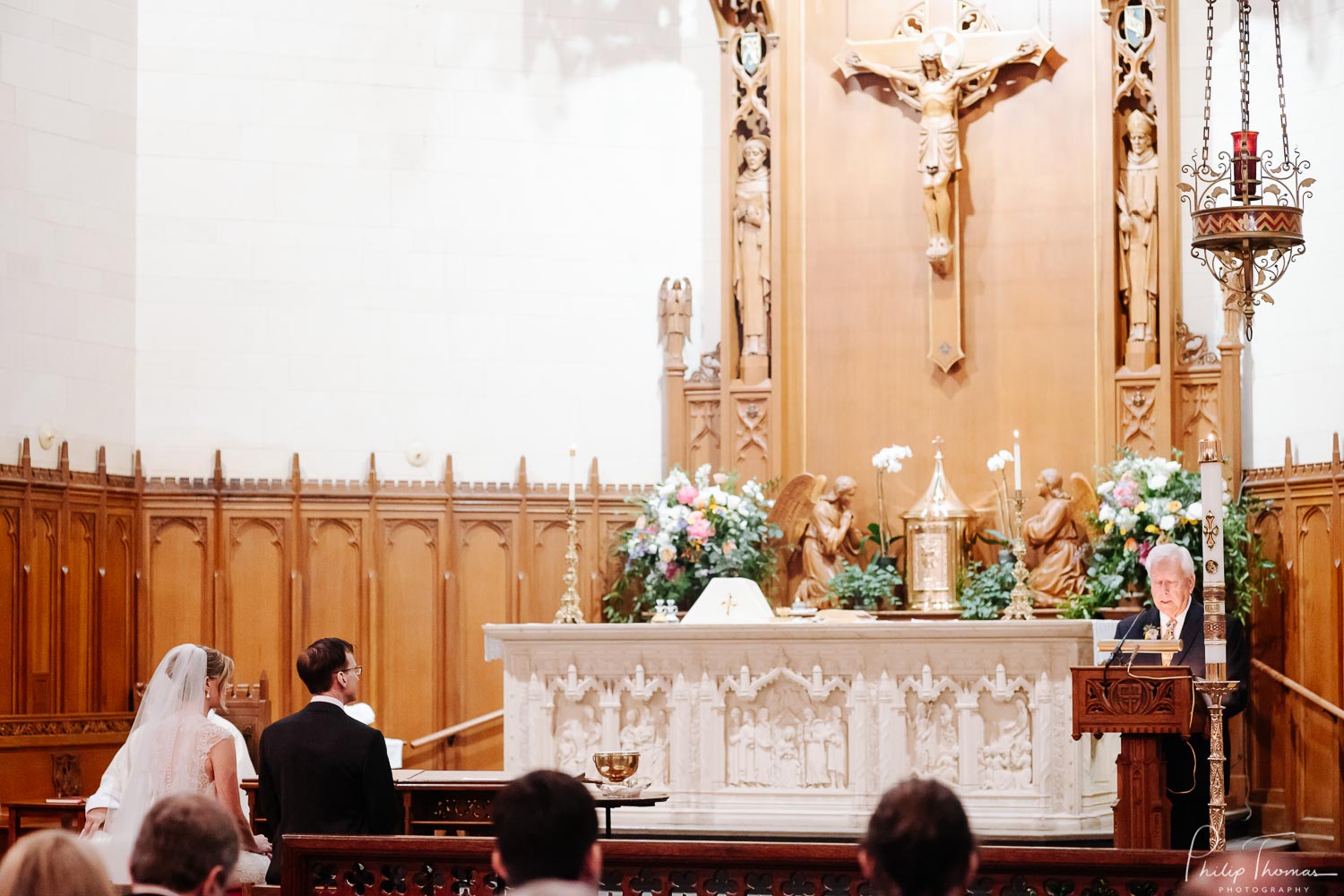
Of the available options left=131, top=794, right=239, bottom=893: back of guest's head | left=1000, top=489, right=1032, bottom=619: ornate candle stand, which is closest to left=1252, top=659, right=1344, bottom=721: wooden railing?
left=1000, top=489, right=1032, bottom=619: ornate candle stand

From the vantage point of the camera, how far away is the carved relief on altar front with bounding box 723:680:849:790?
33.2ft

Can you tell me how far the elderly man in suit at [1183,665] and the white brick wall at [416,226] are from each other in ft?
20.3

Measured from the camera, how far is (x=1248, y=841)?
9445mm

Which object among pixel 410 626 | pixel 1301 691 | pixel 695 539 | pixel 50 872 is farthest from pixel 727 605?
pixel 50 872

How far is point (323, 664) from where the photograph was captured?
20.6 ft

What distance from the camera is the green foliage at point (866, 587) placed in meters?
12.0

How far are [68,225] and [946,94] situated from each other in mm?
6355

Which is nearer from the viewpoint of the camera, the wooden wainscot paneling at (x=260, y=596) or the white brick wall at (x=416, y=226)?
the wooden wainscot paneling at (x=260, y=596)

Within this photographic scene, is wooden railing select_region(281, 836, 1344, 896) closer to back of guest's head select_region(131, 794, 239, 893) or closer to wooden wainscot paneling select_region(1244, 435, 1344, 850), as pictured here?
back of guest's head select_region(131, 794, 239, 893)

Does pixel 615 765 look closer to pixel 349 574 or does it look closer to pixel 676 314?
pixel 349 574

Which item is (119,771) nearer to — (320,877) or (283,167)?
(320,877)

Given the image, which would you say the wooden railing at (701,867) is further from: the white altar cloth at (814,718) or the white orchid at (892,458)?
the white orchid at (892,458)

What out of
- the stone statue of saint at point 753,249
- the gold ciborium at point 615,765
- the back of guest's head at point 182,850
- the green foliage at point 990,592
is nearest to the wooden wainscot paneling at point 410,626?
the stone statue of saint at point 753,249

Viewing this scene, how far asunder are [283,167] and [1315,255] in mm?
7508
